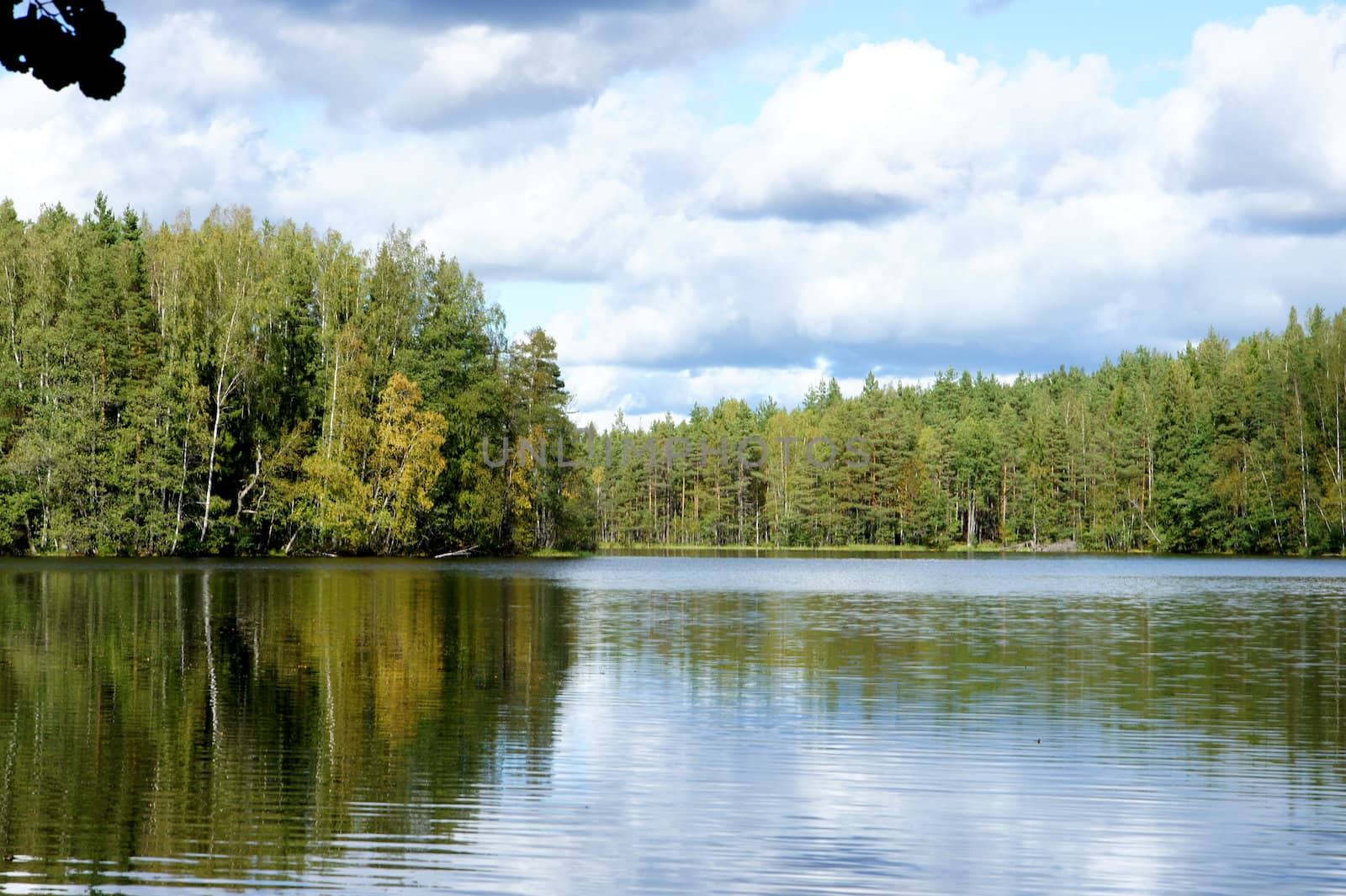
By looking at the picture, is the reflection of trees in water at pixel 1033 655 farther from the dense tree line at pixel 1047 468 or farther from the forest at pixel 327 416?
the dense tree line at pixel 1047 468

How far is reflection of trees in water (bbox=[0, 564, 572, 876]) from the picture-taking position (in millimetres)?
11648

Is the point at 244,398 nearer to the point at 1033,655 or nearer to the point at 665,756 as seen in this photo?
the point at 1033,655

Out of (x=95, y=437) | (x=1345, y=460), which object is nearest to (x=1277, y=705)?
(x=95, y=437)

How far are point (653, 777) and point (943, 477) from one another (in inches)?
5706

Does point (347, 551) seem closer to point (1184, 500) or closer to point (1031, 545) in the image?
point (1184, 500)

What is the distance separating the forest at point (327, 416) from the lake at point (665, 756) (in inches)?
Result: 1562

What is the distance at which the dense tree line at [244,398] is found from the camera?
233 ft

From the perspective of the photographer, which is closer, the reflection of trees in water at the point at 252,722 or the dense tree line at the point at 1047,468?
the reflection of trees in water at the point at 252,722

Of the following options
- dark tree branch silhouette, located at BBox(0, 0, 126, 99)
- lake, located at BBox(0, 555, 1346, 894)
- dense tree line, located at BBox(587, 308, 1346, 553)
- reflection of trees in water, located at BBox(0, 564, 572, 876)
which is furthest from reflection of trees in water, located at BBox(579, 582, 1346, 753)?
dense tree line, located at BBox(587, 308, 1346, 553)

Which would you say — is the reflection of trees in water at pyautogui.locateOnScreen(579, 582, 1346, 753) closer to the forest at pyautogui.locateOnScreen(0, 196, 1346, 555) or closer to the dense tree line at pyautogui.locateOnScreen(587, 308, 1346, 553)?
the forest at pyautogui.locateOnScreen(0, 196, 1346, 555)

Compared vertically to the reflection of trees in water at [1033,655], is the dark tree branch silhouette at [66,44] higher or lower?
higher

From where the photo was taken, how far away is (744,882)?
9.88 m

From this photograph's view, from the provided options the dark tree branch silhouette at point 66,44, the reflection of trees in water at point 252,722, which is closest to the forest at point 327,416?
the reflection of trees in water at point 252,722

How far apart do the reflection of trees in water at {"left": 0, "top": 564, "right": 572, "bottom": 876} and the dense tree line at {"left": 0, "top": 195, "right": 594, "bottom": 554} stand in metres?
36.3
